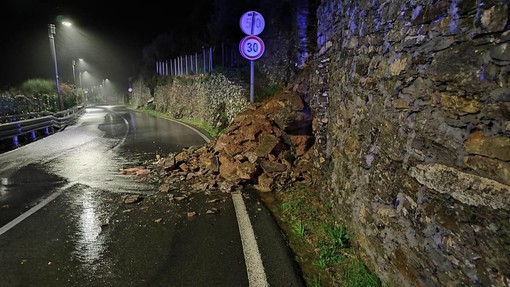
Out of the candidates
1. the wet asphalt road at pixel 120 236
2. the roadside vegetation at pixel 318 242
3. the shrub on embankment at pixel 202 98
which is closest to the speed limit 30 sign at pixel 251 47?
the shrub on embankment at pixel 202 98

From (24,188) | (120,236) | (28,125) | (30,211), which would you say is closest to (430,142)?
(120,236)

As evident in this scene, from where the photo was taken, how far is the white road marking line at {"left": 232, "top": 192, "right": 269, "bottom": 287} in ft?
10.7

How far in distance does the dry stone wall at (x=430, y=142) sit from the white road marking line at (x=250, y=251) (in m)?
1.26

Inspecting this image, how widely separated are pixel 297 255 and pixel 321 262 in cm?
35

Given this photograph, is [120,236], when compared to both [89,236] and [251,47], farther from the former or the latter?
[251,47]

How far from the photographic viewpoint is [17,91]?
27.6 meters

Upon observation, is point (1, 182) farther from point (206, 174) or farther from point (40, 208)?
point (206, 174)

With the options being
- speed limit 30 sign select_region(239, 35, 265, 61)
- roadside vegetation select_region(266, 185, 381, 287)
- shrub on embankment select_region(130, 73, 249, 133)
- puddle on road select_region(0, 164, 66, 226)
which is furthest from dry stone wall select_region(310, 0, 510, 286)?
shrub on embankment select_region(130, 73, 249, 133)

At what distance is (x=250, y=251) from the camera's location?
12.7ft

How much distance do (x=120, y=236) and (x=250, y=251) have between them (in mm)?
2018

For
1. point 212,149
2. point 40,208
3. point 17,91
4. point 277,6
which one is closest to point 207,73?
point 277,6

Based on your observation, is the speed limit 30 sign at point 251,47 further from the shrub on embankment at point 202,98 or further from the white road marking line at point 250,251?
the white road marking line at point 250,251

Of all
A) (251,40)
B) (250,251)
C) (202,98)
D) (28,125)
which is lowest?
(250,251)

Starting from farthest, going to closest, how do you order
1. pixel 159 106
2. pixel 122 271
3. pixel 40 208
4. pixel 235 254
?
pixel 159 106 → pixel 40 208 → pixel 235 254 → pixel 122 271
